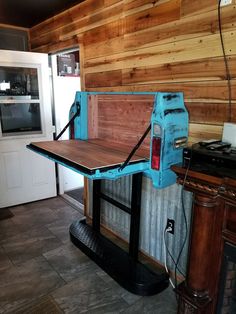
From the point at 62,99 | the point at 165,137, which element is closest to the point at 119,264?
the point at 165,137

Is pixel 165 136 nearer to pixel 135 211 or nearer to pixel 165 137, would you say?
pixel 165 137

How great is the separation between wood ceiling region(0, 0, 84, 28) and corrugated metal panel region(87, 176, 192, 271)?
6.32 feet

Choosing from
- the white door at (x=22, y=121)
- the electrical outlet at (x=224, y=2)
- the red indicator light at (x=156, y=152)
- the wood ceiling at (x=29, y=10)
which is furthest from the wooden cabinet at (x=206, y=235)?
→ the white door at (x=22, y=121)

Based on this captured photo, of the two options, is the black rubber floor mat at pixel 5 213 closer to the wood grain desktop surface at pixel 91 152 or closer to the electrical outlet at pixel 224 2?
the wood grain desktop surface at pixel 91 152

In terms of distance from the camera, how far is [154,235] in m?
2.16

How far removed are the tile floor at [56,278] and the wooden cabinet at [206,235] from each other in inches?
17.5

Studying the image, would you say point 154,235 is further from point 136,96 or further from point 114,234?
point 136,96

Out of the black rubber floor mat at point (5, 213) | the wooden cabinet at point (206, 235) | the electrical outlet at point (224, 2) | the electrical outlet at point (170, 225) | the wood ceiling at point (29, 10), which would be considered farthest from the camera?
the black rubber floor mat at point (5, 213)

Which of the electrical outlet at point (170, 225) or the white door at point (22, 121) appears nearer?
the electrical outlet at point (170, 225)

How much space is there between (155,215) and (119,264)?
0.50 m

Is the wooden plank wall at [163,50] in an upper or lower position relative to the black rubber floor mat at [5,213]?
upper

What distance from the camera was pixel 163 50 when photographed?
1.87m

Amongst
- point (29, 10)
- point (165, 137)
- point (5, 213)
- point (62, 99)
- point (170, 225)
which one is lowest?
point (5, 213)

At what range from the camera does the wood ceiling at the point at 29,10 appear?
2.58m
